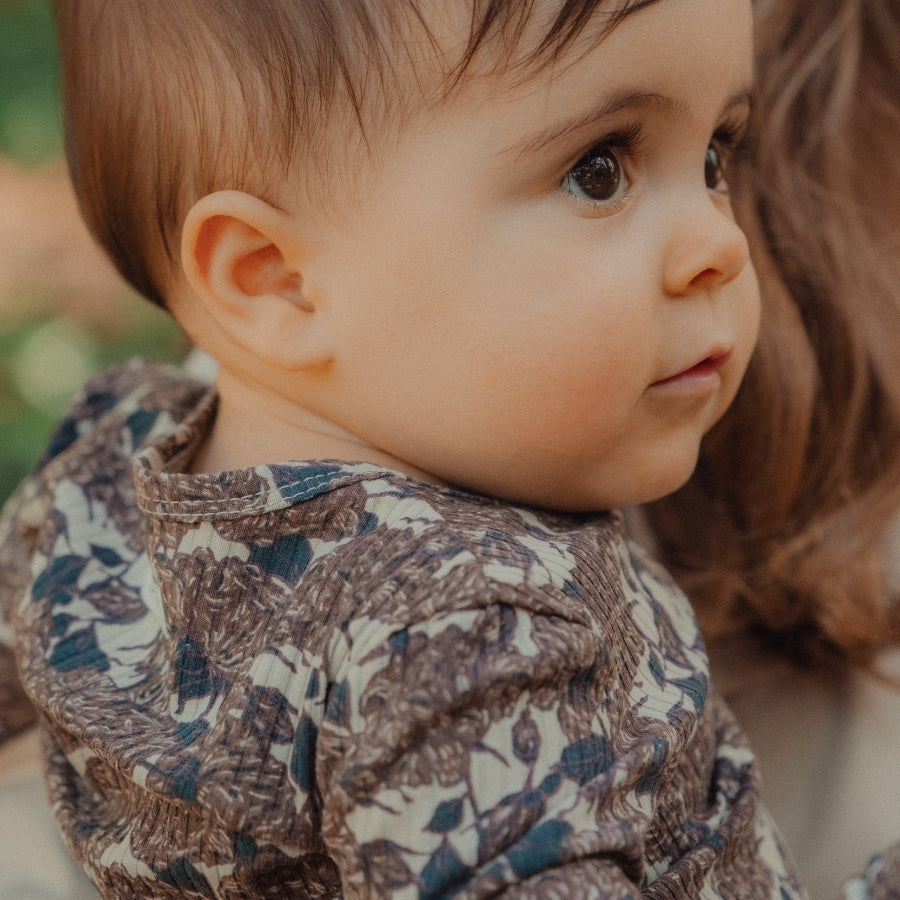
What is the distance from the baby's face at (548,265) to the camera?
0.77m

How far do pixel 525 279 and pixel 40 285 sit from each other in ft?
6.52

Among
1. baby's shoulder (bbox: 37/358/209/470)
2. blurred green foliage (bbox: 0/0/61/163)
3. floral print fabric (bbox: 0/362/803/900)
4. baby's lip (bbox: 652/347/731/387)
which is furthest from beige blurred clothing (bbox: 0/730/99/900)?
blurred green foliage (bbox: 0/0/61/163)

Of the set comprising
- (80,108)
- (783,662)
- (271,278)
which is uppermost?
(80,108)

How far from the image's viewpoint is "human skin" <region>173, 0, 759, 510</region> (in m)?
0.77

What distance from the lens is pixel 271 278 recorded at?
0.85 meters

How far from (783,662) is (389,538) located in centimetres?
74

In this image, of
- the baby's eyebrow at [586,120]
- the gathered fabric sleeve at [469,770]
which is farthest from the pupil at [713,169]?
the gathered fabric sleeve at [469,770]

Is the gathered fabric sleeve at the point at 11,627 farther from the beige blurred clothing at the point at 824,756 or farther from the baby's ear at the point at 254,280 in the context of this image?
the beige blurred clothing at the point at 824,756

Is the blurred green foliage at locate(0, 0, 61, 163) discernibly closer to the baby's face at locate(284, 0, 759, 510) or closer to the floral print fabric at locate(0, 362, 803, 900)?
the floral print fabric at locate(0, 362, 803, 900)

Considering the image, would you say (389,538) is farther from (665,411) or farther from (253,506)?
(665,411)

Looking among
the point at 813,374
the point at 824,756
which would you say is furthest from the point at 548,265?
the point at 824,756

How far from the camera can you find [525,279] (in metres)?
0.78

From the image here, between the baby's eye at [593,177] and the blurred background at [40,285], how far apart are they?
65.1 inches

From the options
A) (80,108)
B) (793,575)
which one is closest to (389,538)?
(80,108)
